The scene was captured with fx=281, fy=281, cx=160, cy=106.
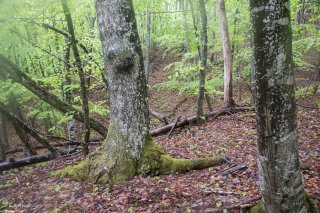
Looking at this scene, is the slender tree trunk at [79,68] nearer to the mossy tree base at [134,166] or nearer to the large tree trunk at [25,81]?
the large tree trunk at [25,81]

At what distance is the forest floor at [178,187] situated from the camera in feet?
15.0

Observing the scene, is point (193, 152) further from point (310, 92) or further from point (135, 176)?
point (310, 92)

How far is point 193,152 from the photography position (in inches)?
296

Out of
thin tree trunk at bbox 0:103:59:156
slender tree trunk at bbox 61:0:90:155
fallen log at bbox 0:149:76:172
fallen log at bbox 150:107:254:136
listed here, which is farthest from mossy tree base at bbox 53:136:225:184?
fallen log at bbox 150:107:254:136

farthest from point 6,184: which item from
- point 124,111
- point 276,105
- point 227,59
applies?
point 227,59

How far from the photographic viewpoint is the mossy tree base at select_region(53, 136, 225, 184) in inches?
225

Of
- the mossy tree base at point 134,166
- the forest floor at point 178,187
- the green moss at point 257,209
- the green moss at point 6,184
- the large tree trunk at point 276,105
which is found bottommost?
the green moss at point 6,184

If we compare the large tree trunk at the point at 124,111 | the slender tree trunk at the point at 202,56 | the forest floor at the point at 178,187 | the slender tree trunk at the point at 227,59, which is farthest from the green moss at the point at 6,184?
the slender tree trunk at the point at 227,59

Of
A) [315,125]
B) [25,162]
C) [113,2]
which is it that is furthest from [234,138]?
[25,162]

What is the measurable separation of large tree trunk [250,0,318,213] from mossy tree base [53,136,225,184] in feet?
9.76

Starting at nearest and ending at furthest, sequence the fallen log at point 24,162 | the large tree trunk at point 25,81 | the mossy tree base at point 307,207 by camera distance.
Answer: the mossy tree base at point 307,207 → the large tree trunk at point 25,81 → the fallen log at point 24,162

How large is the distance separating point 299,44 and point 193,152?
30.0ft

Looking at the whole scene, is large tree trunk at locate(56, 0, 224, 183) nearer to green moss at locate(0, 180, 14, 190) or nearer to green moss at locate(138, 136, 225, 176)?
green moss at locate(138, 136, 225, 176)

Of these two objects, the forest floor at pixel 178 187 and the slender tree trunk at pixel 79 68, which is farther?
the slender tree trunk at pixel 79 68
